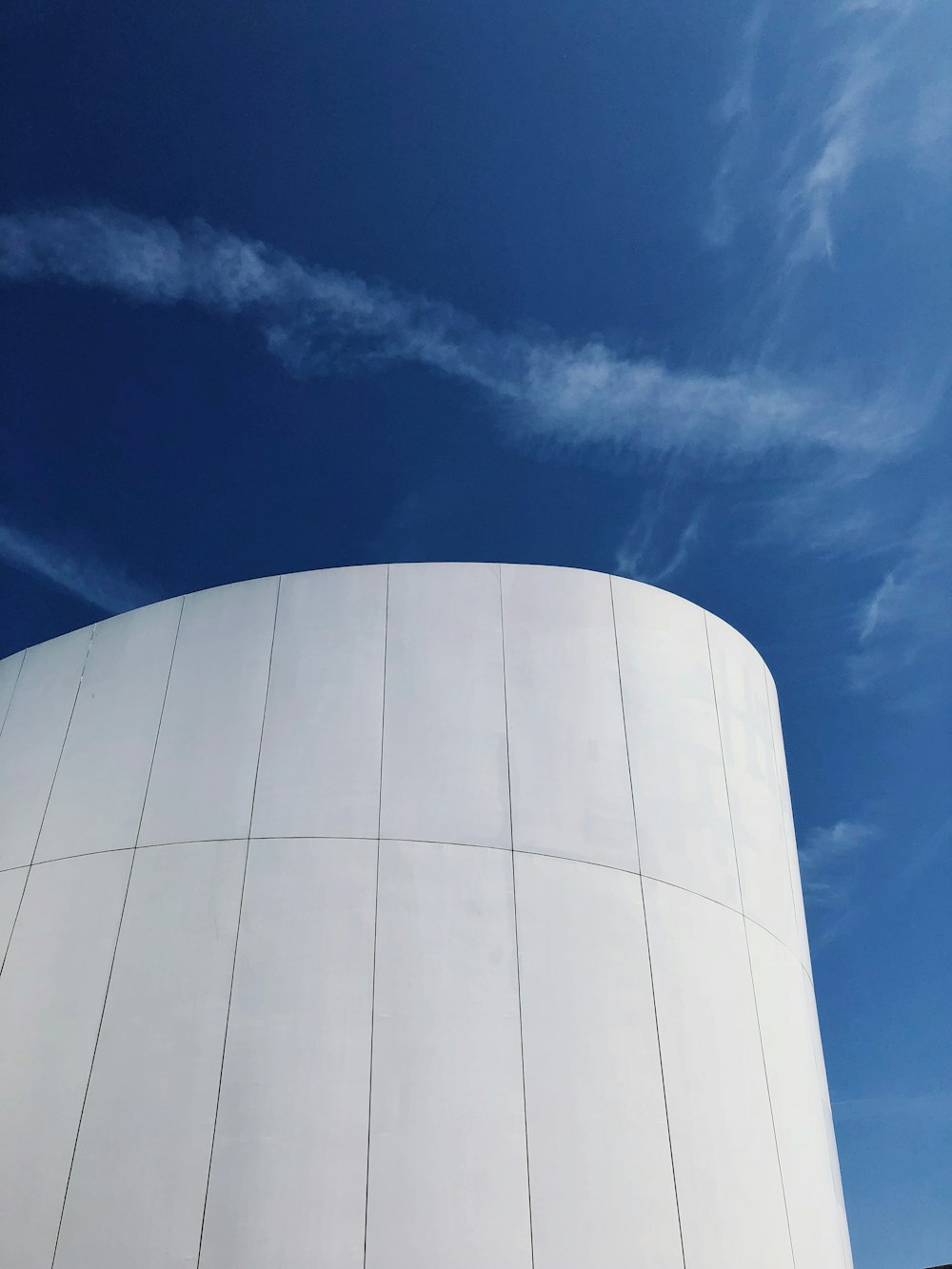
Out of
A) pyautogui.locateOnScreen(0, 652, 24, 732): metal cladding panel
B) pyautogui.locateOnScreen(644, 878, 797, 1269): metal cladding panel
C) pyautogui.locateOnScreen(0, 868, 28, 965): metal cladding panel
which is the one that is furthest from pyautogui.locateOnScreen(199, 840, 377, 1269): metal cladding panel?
pyautogui.locateOnScreen(0, 652, 24, 732): metal cladding panel

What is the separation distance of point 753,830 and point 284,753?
625cm

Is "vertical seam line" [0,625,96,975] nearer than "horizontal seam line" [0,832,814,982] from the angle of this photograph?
No

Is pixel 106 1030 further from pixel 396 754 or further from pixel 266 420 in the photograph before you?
pixel 266 420

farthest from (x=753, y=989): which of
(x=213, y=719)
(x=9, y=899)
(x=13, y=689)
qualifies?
(x=13, y=689)

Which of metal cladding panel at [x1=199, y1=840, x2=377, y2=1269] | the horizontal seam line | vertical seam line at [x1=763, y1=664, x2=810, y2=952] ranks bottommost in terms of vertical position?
metal cladding panel at [x1=199, y1=840, x2=377, y2=1269]

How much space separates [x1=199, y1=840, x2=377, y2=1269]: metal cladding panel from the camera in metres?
9.09

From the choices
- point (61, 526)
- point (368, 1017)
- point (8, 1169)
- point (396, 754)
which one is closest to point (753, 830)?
point (396, 754)

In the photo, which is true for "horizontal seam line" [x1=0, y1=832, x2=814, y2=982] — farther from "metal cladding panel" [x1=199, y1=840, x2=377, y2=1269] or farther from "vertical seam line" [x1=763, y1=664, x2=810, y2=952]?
"vertical seam line" [x1=763, y1=664, x2=810, y2=952]

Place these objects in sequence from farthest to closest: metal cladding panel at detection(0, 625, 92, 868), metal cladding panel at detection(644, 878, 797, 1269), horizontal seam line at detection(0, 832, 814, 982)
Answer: metal cladding panel at detection(0, 625, 92, 868)
horizontal seam line at detection(0, 832, 814, 982)
metal cladding panel at detection(644, 878, 797, 1269)

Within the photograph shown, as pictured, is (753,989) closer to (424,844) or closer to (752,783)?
(752,783)

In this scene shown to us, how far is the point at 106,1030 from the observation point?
10484 millimetres

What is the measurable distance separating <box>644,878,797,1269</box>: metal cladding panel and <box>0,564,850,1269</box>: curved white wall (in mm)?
38

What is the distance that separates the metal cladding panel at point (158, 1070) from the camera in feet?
30.7

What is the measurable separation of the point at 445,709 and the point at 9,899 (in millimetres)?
6030
